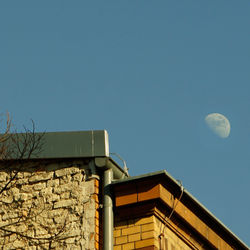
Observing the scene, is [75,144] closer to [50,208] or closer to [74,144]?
[74,144]

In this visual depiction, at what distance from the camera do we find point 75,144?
13258 mm

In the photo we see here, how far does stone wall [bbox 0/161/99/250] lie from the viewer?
1258 centimetres

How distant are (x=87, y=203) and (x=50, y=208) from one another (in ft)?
2.05

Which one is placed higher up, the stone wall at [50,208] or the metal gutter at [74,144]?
the metal gutter at [74,144]

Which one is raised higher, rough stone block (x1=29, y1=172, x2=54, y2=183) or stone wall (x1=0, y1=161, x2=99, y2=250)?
rough stone block (x1=29, y1=172, x2=54, y2=183)

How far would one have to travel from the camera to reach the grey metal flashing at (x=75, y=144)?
43.1 ft

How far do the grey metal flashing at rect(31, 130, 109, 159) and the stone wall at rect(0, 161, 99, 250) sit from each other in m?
0.19

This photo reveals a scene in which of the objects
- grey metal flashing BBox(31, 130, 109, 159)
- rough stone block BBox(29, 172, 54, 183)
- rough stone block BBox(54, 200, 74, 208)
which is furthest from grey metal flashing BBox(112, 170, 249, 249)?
rough stone block BBox(29, 172, 54, 183)

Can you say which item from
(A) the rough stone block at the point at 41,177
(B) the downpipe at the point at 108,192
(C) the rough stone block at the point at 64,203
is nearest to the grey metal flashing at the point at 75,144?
(B) the downpipe at the point at 108,192

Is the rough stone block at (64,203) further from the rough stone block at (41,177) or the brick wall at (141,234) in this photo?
the brick wall at (141,234)

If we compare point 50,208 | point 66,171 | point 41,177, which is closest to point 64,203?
point 50,208

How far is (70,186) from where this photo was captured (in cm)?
1305

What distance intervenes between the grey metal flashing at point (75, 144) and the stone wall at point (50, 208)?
19 cm

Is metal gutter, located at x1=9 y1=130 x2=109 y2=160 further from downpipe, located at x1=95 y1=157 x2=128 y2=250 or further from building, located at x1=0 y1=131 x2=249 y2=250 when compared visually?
downpipe, located at x1=95 y1=157 x2=128 y2=250
